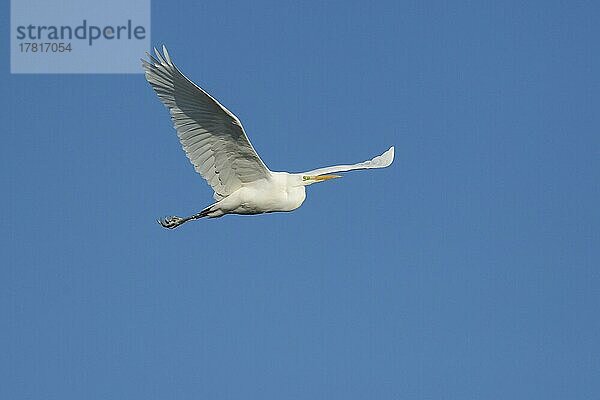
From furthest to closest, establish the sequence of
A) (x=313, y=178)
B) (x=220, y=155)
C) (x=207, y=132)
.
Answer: (x=313, y=178), (x=220, y=155), (x=207, y=132)

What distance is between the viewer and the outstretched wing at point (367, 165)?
21.6 metres

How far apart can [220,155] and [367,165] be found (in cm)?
472

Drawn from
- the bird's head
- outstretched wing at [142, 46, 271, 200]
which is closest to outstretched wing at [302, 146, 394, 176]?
the bird's head

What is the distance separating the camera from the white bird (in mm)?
18297

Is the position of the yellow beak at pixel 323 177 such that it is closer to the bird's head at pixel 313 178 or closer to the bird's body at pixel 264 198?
the bird's head at pixel 313 178

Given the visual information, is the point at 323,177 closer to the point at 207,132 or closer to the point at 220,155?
the point at 220,155

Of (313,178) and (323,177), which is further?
(323,177)

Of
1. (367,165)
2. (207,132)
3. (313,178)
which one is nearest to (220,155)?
(207,132)

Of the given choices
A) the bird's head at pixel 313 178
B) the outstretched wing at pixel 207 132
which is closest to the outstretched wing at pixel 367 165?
the bird's head at pixel 313 178

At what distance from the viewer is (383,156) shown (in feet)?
79.3

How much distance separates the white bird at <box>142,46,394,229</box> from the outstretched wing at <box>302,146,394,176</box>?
1.74ft

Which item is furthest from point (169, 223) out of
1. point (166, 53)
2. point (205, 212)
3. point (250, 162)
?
point (166, 53)

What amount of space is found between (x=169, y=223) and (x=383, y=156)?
18.1ft

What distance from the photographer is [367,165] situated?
23.3 metres
